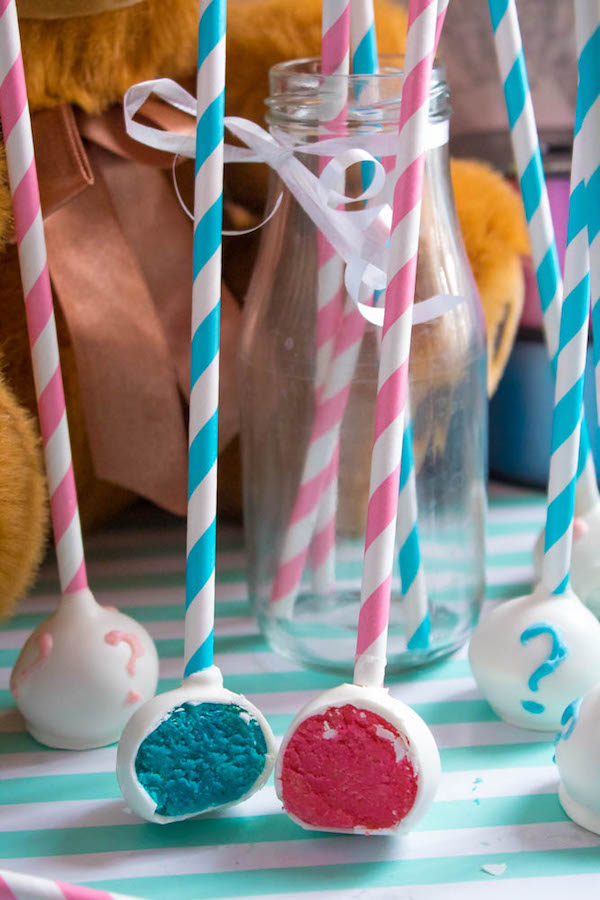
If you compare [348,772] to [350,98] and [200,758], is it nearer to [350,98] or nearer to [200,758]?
[200,758]

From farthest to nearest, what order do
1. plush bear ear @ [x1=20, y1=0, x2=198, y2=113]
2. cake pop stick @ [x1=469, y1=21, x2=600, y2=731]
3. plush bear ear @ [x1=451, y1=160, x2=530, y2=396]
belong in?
1. plush bear ear @ [x1=451, y1=160, x2=530, y2=396]
2. plush bear ear @ [x1=20, y1=0, x2=198, y2=113]
3. cake pop stick @ [x1=469, y1=21, x2=600, y2=731]

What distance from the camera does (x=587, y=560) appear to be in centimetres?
62

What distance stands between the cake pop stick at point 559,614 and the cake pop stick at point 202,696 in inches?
4.9

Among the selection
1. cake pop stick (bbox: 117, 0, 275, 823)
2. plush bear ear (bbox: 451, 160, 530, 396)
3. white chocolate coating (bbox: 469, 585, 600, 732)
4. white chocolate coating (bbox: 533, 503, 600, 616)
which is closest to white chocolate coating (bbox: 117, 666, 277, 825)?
cake pop stick (bbox: 117, 0, 275, 823)

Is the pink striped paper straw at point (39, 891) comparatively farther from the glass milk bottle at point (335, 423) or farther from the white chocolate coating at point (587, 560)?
the white chocolate coating at point (587, 560)

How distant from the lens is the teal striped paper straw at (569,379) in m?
0.50

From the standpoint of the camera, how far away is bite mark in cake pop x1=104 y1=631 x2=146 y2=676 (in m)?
0.53

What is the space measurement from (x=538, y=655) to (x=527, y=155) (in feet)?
0.81

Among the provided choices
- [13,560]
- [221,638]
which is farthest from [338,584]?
[13,560]

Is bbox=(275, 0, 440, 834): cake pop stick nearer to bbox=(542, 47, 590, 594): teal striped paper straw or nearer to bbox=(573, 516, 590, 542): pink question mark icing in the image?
bbox=(542, 47, 590, 594): teal striped paper straw

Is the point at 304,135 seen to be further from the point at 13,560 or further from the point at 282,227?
the point at 13,560

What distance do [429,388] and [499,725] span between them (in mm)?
183

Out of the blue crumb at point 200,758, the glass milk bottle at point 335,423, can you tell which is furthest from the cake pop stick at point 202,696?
the glass milk bottle at point 335,423

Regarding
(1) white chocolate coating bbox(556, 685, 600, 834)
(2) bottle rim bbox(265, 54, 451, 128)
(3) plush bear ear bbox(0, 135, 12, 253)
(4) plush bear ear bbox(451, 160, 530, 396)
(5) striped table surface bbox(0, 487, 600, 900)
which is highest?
(2) bottle rim bbox(265, 54, 451, 128)
